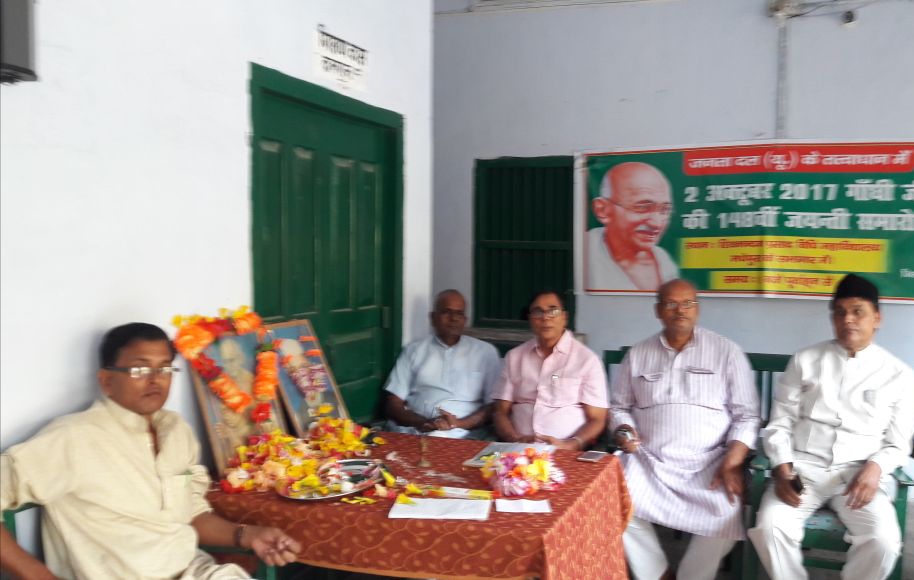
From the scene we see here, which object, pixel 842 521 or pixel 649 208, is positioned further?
pixel 649 208

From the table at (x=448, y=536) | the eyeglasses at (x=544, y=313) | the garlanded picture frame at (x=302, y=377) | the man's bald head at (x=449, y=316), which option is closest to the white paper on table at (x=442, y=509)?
the table at (x=448, y=536)

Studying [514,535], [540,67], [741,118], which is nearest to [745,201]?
[741,118]

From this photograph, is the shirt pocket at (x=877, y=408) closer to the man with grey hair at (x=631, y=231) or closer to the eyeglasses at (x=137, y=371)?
the man with grey hair at (x=631, y=231)

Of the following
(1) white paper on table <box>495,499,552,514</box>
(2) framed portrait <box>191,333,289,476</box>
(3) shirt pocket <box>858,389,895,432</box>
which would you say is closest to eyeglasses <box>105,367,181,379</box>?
(2) framed portrait <box>191,333,289,476</box>

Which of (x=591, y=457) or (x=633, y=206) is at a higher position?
(x=633, y=206)

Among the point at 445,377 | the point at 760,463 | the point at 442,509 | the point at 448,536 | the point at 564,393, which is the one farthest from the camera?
the point at 445,377

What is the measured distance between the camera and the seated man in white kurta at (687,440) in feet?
11.8

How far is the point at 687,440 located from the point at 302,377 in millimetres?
1735

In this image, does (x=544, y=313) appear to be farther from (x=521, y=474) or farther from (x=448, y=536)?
(x=448, y=536)

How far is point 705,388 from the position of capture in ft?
12.3

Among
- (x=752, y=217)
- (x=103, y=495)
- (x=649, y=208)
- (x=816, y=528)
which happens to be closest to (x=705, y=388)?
(x=816, y=528)

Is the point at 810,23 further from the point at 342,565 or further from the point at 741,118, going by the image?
the point at 342,565

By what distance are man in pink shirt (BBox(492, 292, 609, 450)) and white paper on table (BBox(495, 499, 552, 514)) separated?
44.7 inches

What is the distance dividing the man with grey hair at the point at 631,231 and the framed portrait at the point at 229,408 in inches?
118
